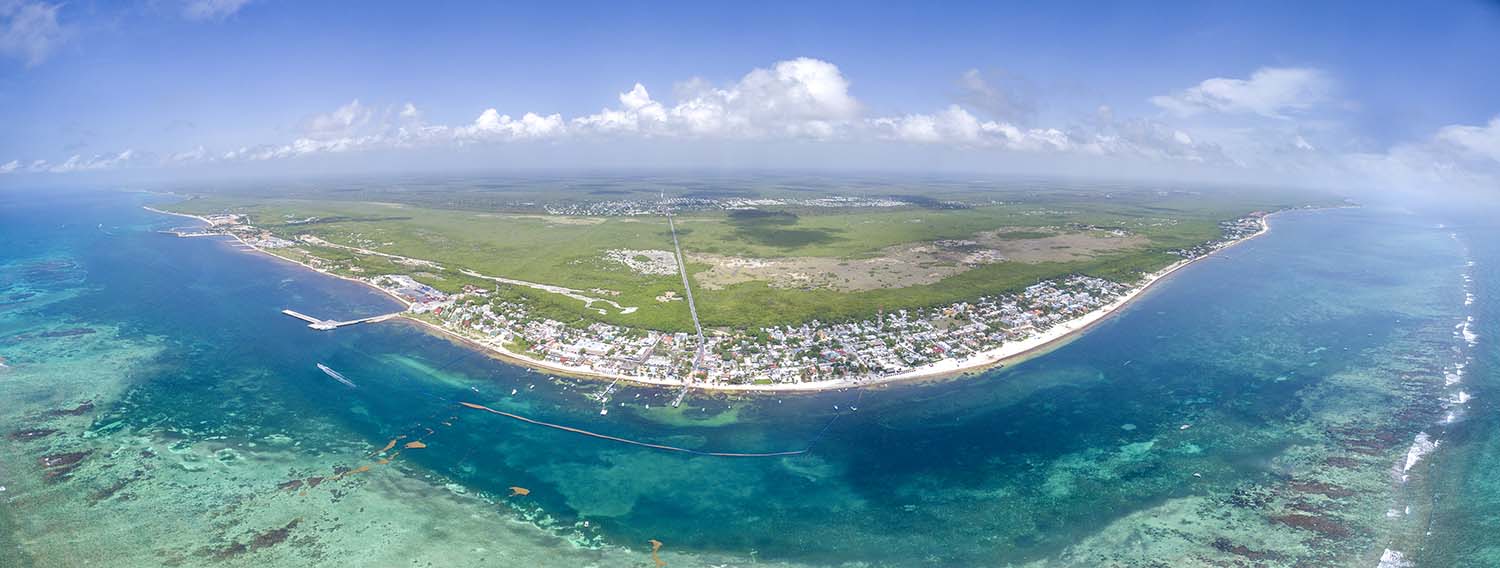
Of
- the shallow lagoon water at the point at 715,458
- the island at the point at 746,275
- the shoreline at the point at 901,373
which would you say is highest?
the island at the point at 746,275

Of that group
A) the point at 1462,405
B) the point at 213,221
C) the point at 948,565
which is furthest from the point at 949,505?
the point at 213,221

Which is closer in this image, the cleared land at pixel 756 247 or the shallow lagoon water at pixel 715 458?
the shallow lagoon water at pixel 715 458

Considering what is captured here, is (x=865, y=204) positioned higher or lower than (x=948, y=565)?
higher

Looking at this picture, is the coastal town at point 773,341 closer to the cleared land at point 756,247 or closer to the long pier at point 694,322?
the long pier at point 694,322

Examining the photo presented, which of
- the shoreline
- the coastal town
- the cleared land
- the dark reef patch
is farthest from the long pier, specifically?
the dark reef patch

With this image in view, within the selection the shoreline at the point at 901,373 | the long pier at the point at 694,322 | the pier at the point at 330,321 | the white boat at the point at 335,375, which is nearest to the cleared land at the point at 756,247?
the long pier at the point at 694,322

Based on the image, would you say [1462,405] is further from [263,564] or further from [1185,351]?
[263,564]

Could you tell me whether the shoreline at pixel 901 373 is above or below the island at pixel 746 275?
below

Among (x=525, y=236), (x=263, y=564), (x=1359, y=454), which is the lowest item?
(x=263, y=564)
